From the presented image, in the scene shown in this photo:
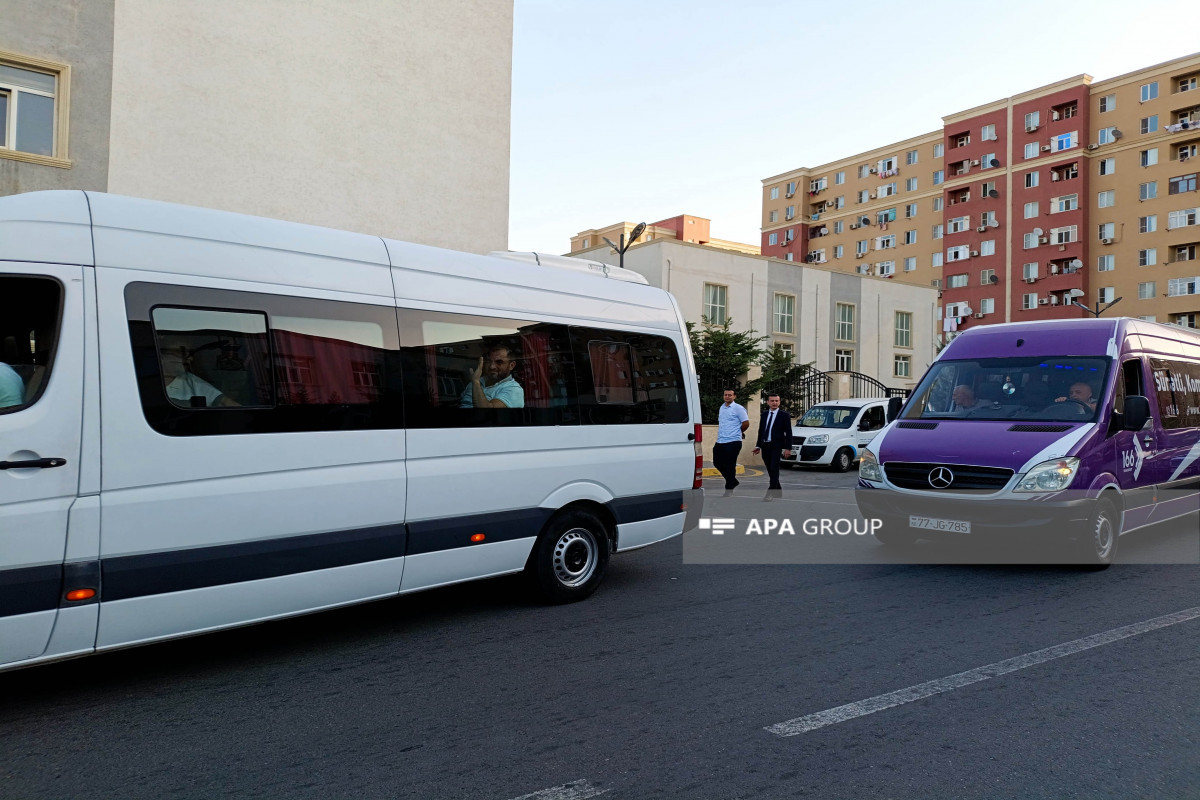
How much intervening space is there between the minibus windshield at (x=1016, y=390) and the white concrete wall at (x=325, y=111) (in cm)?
1415

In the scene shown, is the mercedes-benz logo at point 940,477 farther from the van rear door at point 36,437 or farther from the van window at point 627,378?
the van rear door at point 36,437

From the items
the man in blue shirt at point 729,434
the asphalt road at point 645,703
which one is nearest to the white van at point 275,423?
the asphalt road at point 645,703

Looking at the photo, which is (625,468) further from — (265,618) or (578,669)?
(265,618)

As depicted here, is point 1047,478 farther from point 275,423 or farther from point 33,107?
point 33,107

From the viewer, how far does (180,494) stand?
14.4ft

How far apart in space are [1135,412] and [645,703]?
237 inches

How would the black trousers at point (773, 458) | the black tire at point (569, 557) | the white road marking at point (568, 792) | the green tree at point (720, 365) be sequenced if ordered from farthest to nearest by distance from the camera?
1. the green tree at point (720, 365)
2. the black trousers at point (773, 458)
3. the black tire at point (569, 557)
4. the white road marking at point (568, 792)

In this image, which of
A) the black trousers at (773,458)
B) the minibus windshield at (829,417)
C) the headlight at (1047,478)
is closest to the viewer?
the headlight at (1047,478)

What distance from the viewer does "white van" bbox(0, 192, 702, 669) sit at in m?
4.05

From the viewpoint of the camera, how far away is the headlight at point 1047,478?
7.16m

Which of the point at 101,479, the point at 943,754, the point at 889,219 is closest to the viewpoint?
the point at 943,754

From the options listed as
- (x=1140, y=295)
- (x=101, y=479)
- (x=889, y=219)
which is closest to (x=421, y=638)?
(x=101, y=479)

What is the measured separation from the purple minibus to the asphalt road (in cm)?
88

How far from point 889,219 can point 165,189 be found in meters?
64.7
